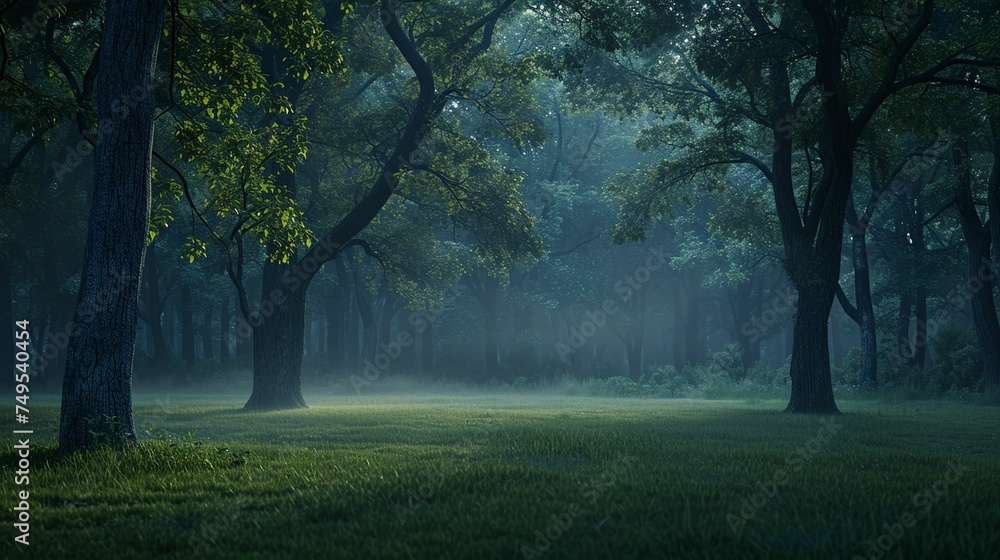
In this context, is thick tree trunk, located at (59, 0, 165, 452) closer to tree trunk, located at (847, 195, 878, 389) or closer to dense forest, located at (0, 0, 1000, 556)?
dense forest, located at (0, 0, 1000, 556)

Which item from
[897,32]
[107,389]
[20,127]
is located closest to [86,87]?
[20,127]

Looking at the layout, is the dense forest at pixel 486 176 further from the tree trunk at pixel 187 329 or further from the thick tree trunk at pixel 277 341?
the tree trunk at pixel 187 329

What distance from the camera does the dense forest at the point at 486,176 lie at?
1308cm

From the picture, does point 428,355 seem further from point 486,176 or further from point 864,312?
point 864,312

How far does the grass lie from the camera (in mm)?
5434

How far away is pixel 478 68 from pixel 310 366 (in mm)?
28831

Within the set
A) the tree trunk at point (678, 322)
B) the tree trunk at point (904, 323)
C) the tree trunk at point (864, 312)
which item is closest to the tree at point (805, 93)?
the tree trunk at point (864, 312)

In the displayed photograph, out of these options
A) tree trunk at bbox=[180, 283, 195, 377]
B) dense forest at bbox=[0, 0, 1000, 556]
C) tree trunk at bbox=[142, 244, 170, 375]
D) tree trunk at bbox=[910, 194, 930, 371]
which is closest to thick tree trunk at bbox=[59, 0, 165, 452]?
dense forest at bbox=[0, 0, 1000, 556]

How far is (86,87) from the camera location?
1277cm

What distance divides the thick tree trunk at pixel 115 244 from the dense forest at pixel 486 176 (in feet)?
0.11

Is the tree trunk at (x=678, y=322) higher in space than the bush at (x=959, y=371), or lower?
higher

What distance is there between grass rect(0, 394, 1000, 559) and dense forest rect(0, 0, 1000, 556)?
88.5 inches

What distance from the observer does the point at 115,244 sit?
9742mm

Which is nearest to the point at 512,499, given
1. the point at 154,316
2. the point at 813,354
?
the point at 813,354
